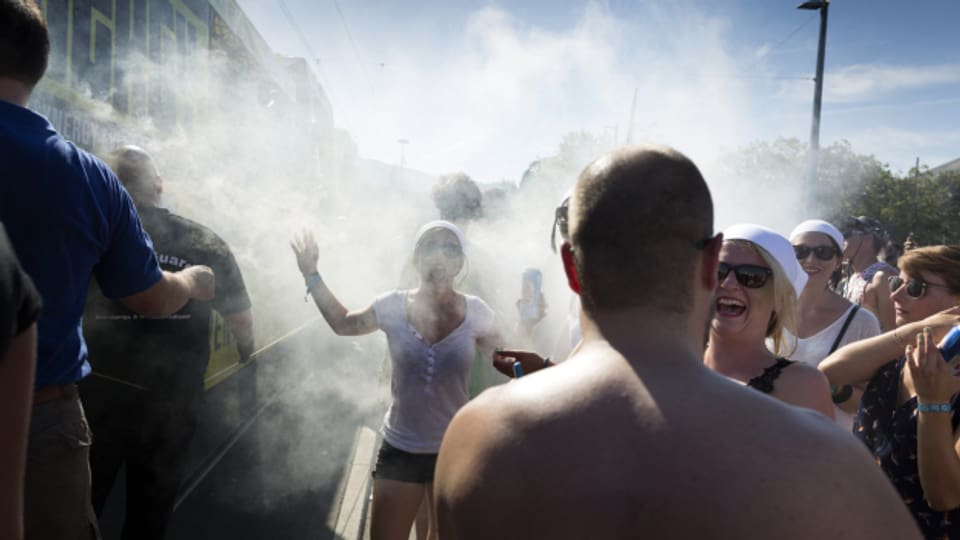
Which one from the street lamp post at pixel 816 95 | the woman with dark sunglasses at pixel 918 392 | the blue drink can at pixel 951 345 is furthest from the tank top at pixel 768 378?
the street lamp post at pixel 816 95

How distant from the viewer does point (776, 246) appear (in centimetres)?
A: 213

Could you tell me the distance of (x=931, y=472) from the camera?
1975mm

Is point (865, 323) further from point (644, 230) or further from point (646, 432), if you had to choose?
point (646, 432)

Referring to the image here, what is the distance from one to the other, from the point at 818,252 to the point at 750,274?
1403 mm

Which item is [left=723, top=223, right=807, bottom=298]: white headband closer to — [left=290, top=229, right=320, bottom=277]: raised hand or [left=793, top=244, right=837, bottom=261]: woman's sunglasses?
[left=793, top=244, right=837, bottom=261]: woman's sunglasses

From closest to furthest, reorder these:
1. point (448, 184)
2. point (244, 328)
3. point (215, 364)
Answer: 1. point (244, 328)
2. point (448, 184)
3. point (215, 364)

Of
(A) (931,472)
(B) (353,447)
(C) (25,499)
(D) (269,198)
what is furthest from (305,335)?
(A) (931,472)

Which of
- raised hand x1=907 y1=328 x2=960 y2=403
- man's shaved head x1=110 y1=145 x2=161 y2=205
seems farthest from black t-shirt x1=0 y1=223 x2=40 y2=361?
raised hand x1=907 y1=328 x2=960 y2=403

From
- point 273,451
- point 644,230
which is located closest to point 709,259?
point 644,230

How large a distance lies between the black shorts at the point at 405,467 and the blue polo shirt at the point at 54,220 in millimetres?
1359

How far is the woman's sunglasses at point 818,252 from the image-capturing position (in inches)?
128

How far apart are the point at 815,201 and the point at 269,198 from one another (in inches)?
412

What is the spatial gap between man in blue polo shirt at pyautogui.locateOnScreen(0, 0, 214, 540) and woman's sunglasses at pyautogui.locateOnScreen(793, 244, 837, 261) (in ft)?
10.6

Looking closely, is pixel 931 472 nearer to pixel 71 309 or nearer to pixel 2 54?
pixel 71 309
